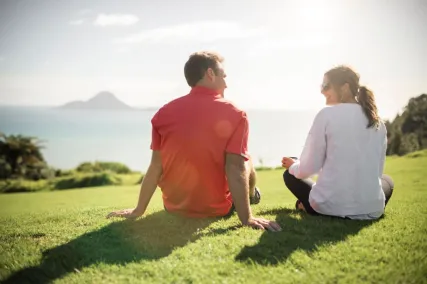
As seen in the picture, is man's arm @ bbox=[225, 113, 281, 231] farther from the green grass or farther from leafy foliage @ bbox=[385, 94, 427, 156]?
leafy foliage @ bbox=[385, 94, 427, 156]

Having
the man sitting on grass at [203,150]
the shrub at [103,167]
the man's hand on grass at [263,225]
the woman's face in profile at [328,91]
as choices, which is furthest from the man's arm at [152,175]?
the shrub at [103,167]

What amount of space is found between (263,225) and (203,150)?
0.97m

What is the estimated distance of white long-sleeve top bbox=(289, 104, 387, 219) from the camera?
4.07 metres

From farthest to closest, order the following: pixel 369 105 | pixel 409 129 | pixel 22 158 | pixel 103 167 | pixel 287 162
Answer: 1. pixel 103 167
2. pixel 22 158
3. pixel 409 129
4. pixel 287 162
5. pixel 369 105

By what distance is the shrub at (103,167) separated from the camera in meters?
28.6

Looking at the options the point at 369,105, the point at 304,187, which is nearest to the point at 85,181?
the point at 304,187

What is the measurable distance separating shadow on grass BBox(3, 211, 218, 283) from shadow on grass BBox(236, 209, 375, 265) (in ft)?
2.30

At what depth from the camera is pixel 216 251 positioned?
11.1 feet

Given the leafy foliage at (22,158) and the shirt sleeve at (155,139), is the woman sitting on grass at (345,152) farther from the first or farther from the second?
the leafy foliage at (22,158)

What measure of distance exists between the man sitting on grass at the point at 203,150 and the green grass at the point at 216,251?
26cm

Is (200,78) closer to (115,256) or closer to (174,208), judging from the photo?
(174,208)

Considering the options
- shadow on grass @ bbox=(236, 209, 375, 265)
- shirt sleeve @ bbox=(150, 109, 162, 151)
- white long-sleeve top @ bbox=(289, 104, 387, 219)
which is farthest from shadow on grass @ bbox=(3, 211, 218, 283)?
white long-sleeve top @ bbox=(289, 104, 387, 219)

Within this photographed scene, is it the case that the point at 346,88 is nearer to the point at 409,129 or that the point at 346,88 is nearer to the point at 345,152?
the point at 345,152

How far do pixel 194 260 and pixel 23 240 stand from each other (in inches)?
80.8
